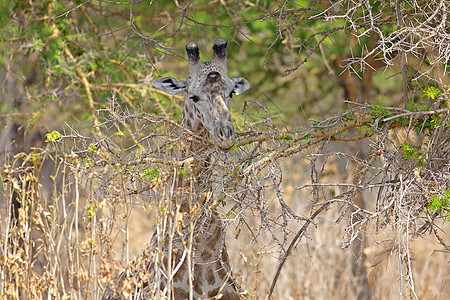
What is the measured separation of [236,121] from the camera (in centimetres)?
639

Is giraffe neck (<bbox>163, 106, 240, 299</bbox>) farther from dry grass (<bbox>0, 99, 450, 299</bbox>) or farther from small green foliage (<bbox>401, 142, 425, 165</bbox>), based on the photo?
small green foliage (<bbox>401, 142, 425, 165</bbox>)

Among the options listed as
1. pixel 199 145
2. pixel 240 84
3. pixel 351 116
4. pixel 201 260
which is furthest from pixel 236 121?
pixel 351 116

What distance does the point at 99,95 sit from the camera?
7352 mm

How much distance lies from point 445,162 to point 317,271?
3308 millimetres

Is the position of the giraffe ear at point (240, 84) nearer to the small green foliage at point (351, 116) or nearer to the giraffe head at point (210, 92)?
the giraffe head at point (210, 92)

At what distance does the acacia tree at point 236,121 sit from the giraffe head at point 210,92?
0.18 metres

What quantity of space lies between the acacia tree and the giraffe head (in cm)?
18

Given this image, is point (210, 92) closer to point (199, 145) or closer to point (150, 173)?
point (199, 145)

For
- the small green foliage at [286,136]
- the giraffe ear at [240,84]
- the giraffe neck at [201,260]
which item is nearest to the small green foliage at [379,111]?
the small green foliage at [286,136]

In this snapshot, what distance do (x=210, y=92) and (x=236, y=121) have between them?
98.9 inches

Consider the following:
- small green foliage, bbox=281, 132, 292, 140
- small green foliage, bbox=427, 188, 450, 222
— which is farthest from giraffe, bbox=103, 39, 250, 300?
small green foliage, bbox=427, 188, 450, 222

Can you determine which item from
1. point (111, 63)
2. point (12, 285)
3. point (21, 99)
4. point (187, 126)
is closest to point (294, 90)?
point (111, 63)

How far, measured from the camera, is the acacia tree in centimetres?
341

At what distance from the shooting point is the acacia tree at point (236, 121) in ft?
11.2
